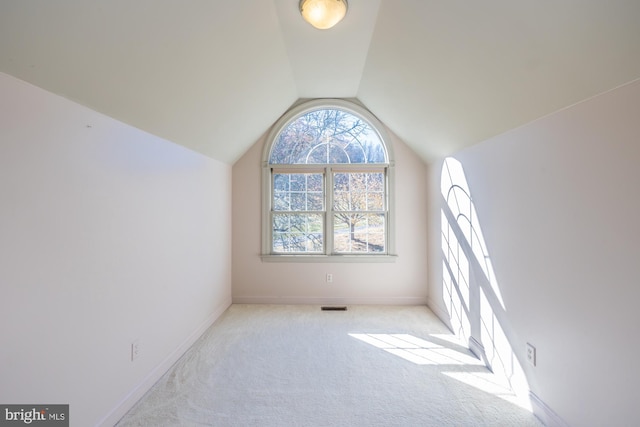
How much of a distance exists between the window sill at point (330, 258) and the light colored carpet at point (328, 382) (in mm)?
876

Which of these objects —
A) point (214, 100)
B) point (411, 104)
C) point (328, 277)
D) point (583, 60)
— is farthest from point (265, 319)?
point (583, 60)

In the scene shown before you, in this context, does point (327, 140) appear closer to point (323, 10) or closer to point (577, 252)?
point (323, 10)

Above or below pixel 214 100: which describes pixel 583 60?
below

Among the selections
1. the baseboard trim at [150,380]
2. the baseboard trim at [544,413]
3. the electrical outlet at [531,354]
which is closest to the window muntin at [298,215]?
the baseboard trim at [150,380]

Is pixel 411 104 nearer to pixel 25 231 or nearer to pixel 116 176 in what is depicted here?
pixel 116 176

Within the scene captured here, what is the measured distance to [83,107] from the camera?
1.42 metres

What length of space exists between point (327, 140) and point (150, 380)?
10.4ft

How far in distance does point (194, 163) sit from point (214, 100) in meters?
0.73

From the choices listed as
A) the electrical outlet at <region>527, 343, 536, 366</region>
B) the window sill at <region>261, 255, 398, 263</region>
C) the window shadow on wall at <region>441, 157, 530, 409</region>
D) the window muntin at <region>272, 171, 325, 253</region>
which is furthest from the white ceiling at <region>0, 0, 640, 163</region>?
the window sill at <region>261, 255, 398, 263</region>

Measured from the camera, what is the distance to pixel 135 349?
181 centimetres

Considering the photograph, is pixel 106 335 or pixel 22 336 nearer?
pixel 22 336

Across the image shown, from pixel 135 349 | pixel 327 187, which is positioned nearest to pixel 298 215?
pixel 327 187

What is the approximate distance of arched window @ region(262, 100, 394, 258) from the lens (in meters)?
3.73

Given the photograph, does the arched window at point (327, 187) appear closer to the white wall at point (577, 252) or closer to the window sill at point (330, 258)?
the window sill at point (330, 258)
